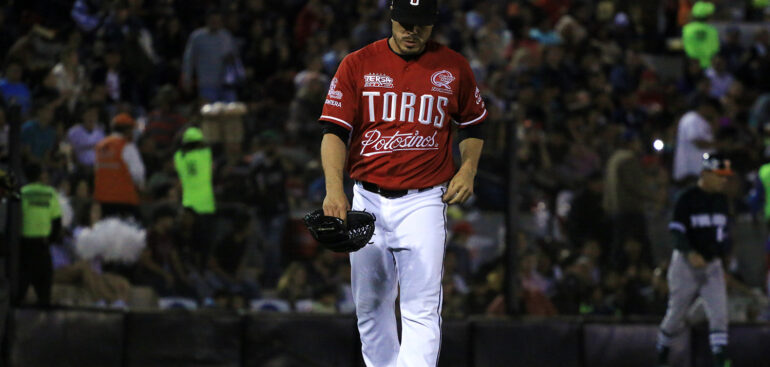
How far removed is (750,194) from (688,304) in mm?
2256

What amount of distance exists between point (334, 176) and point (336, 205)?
7.1 inches

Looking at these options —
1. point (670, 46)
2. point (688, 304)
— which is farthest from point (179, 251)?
point (670, 46)

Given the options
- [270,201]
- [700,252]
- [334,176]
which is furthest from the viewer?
[270,201]

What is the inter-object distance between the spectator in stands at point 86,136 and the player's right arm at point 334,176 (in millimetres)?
5316

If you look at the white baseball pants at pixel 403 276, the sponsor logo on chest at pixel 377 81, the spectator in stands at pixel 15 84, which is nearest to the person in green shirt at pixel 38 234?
the spectator in stands at pixel 15 84

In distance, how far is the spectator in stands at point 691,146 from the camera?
38.1 feet

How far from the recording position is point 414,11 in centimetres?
606

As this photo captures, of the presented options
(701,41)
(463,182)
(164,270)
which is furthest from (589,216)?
(701,41)

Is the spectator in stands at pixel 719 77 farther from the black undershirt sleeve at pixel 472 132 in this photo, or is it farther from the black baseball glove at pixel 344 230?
the black baseball glove at pixel 344 230

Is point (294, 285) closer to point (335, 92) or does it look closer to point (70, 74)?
point (70, 74)

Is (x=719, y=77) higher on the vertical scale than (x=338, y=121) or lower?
higher

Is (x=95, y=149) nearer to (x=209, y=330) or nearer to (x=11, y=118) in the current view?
(x=11, y=118)

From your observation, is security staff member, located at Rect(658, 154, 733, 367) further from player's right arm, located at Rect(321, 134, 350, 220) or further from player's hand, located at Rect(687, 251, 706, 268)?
player's right arm, located at Rect(321, 134, 350, 220)

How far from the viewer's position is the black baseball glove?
19.6 feet
